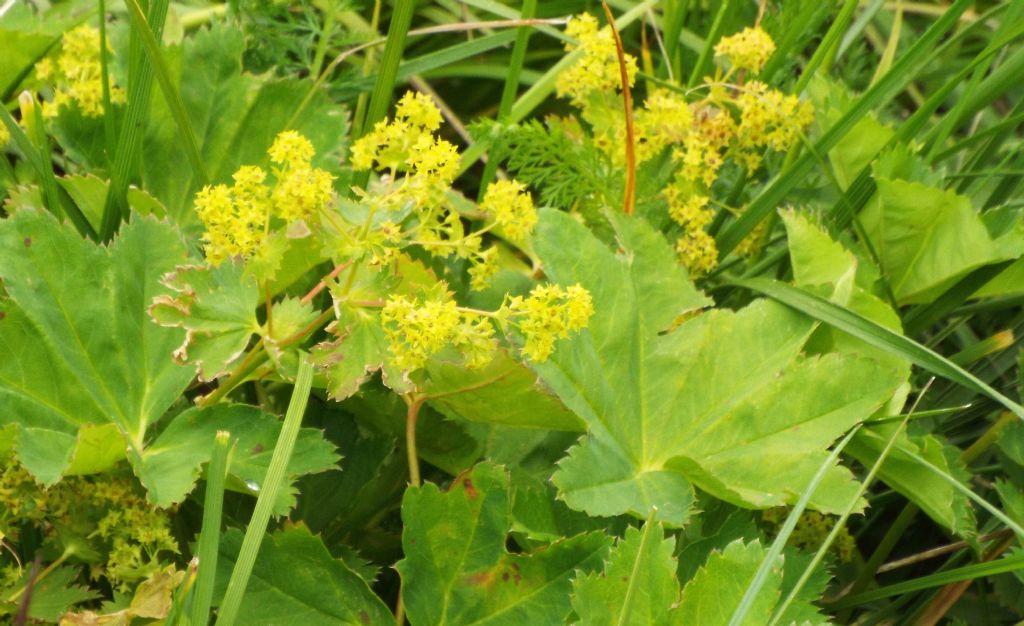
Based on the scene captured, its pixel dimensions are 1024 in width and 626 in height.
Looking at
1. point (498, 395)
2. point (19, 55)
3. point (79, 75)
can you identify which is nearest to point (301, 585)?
point (498, 395)

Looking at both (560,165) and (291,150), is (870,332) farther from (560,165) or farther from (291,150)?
(291,150)

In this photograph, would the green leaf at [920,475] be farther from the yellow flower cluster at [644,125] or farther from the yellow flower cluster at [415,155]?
the yellow flower cluster at [415,155]

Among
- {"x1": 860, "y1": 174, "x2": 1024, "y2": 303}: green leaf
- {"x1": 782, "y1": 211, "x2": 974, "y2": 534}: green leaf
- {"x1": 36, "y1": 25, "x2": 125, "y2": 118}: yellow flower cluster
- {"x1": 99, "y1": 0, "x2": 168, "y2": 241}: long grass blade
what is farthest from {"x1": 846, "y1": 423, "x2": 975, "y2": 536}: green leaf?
{"x1": 36, "y1": 25, "x2": 125, "y2": 118}: yellow flower cluster

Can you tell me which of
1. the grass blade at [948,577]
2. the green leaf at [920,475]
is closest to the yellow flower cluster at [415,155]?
the green leaf at [920,475]

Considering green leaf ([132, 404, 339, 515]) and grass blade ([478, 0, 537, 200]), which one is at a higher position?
grass blade ([478, 0, 537, 200])

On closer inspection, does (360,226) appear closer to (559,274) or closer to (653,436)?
(559,274)

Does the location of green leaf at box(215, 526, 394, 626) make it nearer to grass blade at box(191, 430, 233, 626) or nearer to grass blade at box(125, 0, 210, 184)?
grass blade at box(191, 430, 233, 626)
